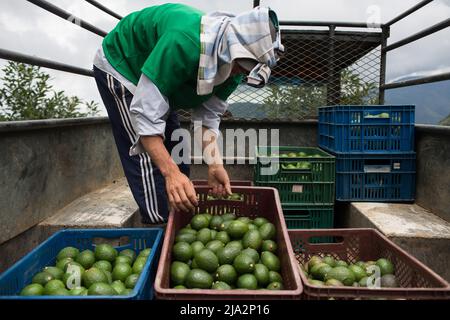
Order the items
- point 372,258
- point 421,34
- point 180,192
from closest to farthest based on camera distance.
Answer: point 180,192
point 372,258
point 421,34

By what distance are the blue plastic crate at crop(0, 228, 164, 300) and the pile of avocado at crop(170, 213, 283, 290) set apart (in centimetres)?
12

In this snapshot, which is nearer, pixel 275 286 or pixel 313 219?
pixel 275 286

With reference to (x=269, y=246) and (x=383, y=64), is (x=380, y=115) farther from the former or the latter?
(x=269, y=246)

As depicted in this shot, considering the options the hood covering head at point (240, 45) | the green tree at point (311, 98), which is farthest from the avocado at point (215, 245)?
the green tree at point (311, 98)

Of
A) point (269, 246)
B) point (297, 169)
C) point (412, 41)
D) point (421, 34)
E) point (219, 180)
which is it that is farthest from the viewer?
point (412, 41)

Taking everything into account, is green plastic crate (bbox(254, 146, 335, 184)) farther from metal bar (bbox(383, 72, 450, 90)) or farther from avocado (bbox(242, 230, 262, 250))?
avocado (bbox(242, 230, 262, 250))

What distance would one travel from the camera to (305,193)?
3.21 metres

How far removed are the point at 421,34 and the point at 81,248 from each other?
133 inches

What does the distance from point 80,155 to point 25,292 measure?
1.66 m

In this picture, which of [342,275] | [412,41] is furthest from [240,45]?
[412,41]

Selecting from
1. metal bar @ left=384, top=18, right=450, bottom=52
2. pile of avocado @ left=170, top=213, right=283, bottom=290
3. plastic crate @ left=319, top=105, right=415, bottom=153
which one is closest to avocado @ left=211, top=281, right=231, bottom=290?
pile of avocado @ left=170, top=213, right=283, bottom=290

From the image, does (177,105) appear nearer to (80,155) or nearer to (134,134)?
(134,134)

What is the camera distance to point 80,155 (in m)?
3.02

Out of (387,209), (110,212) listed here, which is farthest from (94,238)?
(387,209)
